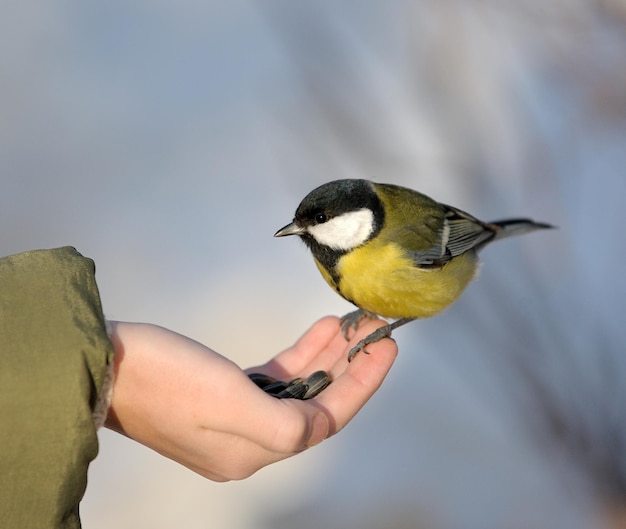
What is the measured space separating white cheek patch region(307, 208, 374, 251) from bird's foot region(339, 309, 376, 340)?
0.21 meters

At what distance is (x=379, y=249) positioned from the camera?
1.82m

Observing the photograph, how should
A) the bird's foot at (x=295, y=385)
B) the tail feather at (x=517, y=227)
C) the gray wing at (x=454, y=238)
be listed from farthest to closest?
the tail feather at (x=517, y=227) → the gray wing at (x=454, y=238) → the bird's foot at (x=295, y=385)

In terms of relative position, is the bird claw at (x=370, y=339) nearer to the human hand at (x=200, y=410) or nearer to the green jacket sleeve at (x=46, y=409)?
the human hand at (x=200, y=410)

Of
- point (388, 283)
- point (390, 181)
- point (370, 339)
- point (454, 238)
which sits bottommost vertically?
point (370, 339)

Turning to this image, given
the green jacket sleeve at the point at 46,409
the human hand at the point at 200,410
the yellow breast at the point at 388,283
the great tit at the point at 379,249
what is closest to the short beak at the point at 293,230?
the great tit at the point at 379,249

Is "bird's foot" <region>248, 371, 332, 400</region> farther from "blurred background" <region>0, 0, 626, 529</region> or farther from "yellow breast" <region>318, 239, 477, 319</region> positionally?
"blurred background" <region>0, 0, 626, 529</region>

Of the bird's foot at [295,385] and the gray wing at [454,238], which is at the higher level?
the gray wing at [454,238]

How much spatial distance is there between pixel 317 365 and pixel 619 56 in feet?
3.19

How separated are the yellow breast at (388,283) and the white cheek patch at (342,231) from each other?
0.07ft

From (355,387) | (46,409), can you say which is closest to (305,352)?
(355,387)

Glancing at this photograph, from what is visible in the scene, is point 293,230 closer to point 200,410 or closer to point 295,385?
point 295,385

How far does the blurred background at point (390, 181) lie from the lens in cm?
217

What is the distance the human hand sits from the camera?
1150 millimetres

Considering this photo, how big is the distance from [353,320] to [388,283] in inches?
7.2
